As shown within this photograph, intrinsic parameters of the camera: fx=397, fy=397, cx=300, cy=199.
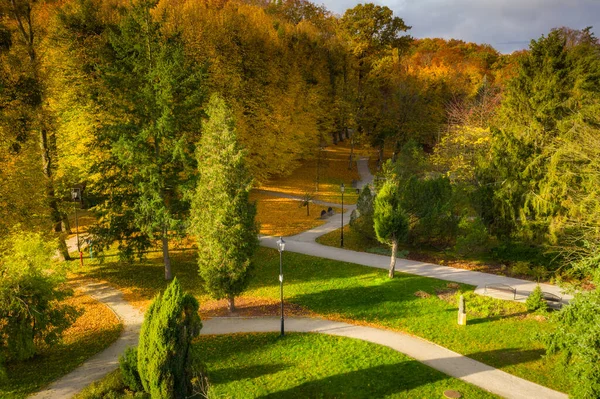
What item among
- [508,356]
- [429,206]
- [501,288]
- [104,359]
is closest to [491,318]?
[501,288]

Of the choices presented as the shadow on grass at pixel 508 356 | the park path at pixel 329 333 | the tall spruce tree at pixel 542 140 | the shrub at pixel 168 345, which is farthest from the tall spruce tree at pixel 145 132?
the tall spruce tree at pixel 542 140

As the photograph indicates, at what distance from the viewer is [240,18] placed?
3569cm

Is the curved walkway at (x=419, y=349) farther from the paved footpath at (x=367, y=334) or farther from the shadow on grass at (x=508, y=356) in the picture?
the shadow on grass at (x=508, y=356)

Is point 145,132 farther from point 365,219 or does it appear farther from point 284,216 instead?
point 284,216

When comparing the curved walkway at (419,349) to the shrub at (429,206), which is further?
the shrub at (429,206)

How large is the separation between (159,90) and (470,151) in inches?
1002

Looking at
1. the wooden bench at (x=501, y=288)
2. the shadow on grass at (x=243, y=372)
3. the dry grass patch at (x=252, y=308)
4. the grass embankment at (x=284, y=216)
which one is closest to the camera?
the shadow on grass at (x=243, y=372)

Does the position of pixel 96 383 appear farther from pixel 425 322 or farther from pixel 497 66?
pixel 497 66

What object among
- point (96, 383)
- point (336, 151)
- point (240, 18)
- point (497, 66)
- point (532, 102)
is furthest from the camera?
point (497, 66)

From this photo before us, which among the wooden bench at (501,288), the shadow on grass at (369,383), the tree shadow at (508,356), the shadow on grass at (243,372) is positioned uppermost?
the wooden bench at (501,288)

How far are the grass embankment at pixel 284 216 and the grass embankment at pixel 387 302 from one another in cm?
418

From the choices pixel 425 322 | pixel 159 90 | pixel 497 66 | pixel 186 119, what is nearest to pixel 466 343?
pixel 425 322

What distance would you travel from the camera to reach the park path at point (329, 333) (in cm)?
1222

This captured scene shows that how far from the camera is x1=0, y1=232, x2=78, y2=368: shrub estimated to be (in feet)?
42.6
